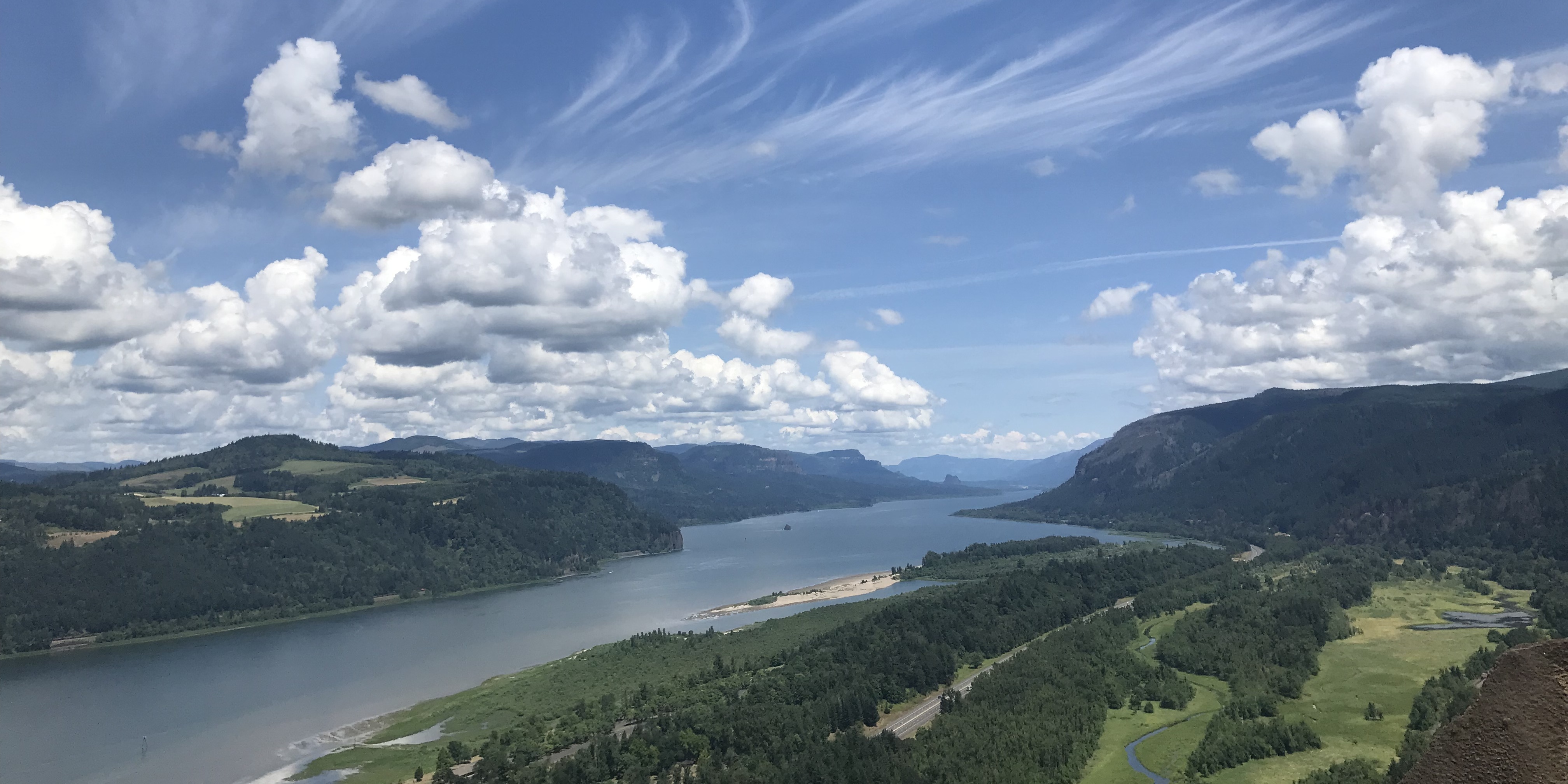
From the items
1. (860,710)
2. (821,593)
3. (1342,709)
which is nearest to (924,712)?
(860,710)

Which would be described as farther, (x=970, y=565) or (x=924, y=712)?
(x=970, y=565)

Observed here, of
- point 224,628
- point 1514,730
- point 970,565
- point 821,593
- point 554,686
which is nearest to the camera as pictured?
point 1514,730

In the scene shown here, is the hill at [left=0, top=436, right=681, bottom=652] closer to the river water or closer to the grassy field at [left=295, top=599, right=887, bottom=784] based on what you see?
the river water

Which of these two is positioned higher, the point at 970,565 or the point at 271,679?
the point at 970,565

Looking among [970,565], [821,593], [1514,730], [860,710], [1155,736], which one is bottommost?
[1155,736]

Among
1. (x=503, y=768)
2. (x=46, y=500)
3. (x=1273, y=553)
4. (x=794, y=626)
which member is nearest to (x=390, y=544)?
(x=46, y=500)

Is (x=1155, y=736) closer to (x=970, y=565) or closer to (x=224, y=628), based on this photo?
(x=970, y=565)

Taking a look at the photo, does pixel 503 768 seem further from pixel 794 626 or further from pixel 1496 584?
pixel 1496 584
